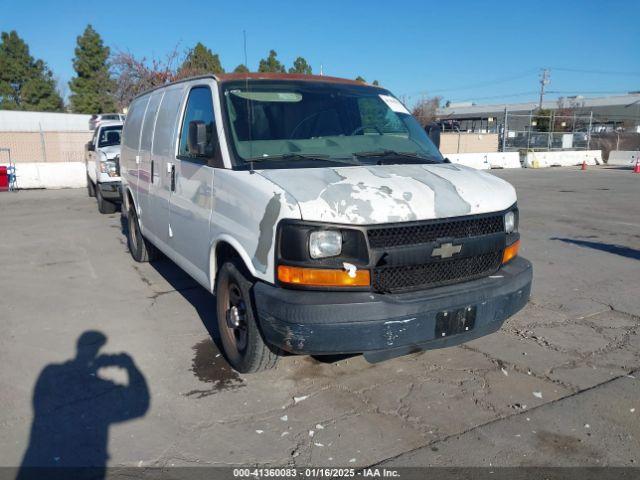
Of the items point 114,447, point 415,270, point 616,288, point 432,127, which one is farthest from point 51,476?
point 616,288

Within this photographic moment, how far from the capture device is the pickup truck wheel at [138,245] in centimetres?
700

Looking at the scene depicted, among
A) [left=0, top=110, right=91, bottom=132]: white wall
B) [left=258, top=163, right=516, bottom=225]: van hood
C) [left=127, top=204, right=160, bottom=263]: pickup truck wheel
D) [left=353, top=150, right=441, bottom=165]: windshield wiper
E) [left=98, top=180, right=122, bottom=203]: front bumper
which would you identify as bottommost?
[left=127, top=204, right=160, bottom=263]: pickup truck wheel

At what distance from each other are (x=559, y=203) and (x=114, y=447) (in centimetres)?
1277

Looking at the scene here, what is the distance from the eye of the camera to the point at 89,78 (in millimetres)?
48562

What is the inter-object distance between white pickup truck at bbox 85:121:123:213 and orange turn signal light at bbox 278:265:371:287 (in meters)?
8.15

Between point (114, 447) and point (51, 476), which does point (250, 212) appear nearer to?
point (114, 447)

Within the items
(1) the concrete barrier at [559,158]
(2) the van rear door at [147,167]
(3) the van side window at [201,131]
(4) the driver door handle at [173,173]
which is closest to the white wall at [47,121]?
(1) the concrete barrier at [559,158]

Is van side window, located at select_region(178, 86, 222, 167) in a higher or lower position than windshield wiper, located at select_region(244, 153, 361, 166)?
higher

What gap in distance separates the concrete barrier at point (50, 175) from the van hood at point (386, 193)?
53.7 ft

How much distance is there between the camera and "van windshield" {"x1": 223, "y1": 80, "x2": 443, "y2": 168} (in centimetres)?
391

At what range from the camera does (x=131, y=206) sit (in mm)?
7008

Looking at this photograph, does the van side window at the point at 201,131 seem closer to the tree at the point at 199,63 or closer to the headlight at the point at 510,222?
the headlight at the point at 510,222

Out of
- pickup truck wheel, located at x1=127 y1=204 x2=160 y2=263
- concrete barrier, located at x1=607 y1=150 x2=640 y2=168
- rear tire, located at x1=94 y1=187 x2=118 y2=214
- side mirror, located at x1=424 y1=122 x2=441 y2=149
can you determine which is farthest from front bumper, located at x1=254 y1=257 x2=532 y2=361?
concrete barrier, located at x1=607 y1=150 x2=640 y2=168

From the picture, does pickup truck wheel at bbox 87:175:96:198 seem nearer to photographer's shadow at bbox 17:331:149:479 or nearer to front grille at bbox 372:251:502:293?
photographer's shadow at bbox 17:331:149:479
